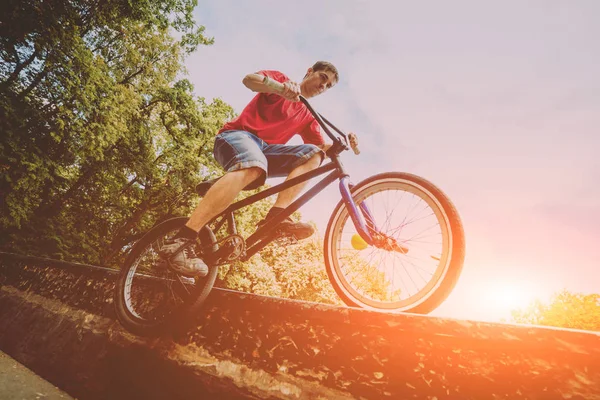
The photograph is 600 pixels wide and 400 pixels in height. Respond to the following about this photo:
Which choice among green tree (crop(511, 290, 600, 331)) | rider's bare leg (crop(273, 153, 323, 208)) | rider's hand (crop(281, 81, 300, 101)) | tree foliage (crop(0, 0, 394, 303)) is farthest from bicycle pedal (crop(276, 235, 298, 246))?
green tree (crop(511, 290, 600, 331))

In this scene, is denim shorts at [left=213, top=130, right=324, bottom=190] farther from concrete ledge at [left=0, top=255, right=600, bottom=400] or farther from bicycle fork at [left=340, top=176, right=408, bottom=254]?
concrete ledge at [left=0, top=255, right=600, bottom=400]

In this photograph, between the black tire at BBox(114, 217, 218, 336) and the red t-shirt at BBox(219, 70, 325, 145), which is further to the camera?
the red t-shirt at BBox(219, 70, 325, 145)

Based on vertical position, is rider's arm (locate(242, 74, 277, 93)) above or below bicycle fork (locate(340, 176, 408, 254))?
above

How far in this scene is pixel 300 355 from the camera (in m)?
1.36

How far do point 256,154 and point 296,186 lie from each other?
503mm

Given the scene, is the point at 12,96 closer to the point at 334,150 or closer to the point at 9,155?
the point at 9,155

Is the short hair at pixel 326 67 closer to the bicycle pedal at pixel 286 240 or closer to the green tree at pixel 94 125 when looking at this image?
the bicycle pedal at pixel 286 240

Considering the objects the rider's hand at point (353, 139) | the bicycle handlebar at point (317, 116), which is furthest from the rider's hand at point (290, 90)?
the rider's hand at point (353, 139)

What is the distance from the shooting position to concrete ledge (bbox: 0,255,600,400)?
97cm

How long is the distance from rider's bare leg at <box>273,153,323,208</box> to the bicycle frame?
0.10 m

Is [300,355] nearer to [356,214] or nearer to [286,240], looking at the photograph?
[356,214]

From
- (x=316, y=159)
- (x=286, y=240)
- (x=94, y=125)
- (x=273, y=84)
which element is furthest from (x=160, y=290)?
(x=94, y=125)

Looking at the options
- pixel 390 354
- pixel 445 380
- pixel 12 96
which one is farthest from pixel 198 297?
pixel 12 96

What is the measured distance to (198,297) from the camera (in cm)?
198
